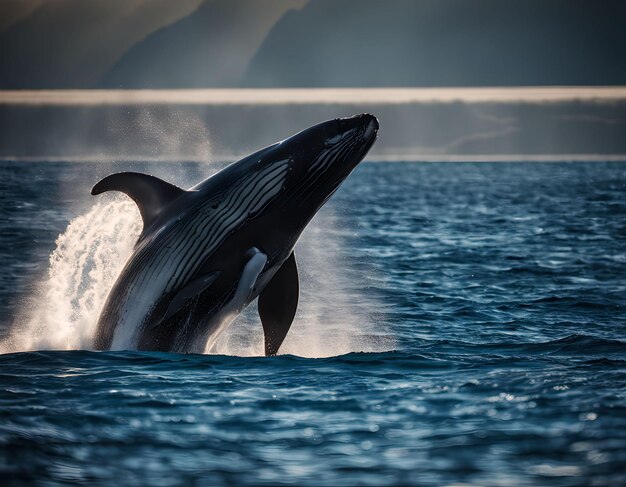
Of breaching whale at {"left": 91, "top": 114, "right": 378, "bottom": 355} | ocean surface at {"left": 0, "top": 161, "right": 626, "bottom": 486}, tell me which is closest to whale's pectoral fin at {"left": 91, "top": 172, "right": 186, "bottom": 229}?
breaching whale at {"left": 91, "top": 114, "right": 378, "bottom": 355}

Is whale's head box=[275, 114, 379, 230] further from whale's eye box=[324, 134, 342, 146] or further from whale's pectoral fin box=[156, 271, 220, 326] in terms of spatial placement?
whale's pectoral fin box=[156, 271, 220, 326]

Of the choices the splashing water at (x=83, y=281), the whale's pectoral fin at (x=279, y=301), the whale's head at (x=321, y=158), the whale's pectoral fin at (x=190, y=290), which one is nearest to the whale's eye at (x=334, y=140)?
the whale's head at (x=321, y=158)

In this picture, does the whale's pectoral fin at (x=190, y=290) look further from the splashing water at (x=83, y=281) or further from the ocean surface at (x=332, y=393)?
the splashing water at (x=83, y=281)

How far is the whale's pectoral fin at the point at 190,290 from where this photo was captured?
466 inches

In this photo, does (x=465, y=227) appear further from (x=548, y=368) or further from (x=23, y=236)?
(x=548, y=368)

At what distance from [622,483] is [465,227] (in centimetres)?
4160

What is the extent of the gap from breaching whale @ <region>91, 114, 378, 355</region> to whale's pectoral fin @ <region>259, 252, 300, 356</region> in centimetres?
24

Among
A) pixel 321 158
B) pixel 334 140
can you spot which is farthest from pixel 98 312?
pixel 334 140

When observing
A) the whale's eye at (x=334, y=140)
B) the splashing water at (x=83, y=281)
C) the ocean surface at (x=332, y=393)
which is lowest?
the ocean surface at (x=332, y=393)

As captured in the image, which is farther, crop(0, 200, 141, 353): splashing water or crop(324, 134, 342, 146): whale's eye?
crop(0, 200, 141, 353): splashing water

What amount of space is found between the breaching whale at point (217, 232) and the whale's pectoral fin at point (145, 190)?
12mm

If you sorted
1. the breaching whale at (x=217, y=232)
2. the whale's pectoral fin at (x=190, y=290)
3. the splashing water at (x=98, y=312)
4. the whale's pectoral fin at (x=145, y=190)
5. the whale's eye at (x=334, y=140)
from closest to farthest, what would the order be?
the whale's pectoral fin at (x=190, y=290), the breaching whale at (x=217, y=232), the whale's pectoral fin at (x=145, y=190), the whale's eye at (x=334, y=140), the splashing water at (x=98, y=312)

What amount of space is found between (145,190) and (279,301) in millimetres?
2198

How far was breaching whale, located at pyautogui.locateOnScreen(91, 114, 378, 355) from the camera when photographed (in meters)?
12.2
